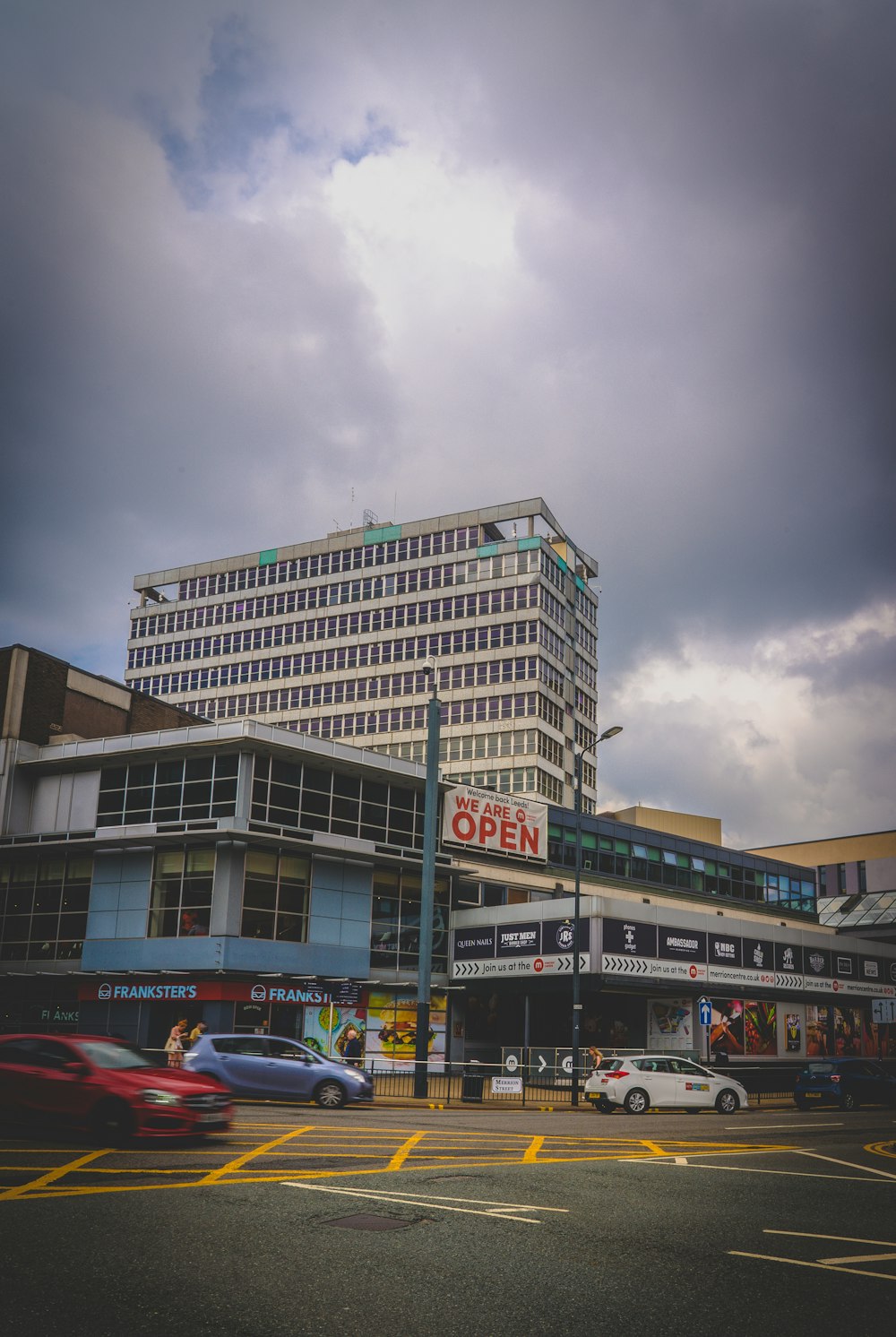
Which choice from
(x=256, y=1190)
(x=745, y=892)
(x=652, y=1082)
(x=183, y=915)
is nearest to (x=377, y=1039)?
(x=183, y=915)

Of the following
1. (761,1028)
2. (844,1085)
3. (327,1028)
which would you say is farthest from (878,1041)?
(327,1028)

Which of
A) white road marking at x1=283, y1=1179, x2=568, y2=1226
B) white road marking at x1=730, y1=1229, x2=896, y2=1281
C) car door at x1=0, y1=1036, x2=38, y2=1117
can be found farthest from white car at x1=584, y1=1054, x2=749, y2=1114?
white road marking at x1=730, y1=1229, x2=896, y2=1281

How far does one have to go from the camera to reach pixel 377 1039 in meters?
40.4

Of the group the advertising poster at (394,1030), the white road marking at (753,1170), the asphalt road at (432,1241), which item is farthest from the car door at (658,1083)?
the advertising poster at (394,1030)

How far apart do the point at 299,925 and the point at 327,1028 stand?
12.0 ft

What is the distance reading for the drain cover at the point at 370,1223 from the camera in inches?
352

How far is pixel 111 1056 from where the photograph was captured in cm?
1495

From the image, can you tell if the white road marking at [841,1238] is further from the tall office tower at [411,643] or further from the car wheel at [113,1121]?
the tall office tower at [411,643]

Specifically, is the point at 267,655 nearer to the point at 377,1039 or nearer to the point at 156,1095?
the point at 377,1039

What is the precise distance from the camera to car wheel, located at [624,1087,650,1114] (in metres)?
26.4

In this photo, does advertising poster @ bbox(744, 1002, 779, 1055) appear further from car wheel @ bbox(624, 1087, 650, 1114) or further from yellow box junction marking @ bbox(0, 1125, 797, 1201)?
yellow box junction marking @ bbox(0, 1125, 797, 1201)

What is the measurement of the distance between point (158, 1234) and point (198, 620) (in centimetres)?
9131

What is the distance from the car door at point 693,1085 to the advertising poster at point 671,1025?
15.0 m

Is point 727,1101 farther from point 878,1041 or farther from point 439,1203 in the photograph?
point 878,1041
